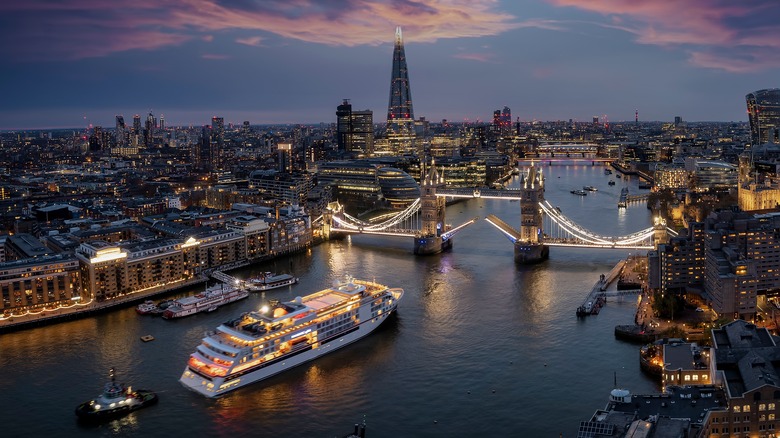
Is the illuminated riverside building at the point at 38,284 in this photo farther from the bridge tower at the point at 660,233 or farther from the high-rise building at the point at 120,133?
the high-rise building at the point at 120,133

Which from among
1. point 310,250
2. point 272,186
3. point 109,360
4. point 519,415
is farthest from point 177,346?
point 272,186

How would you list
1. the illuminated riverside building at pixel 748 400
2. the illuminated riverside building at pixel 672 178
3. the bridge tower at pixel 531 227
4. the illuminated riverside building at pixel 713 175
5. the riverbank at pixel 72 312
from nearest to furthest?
the illuminated riverside building at pixel 748 400
the riverbank at pixel 72 312
the bridge tower at pixel 531 227
the illuminated riverside building at pixel 713 175
the illuminated riverside building at pixel 672 178

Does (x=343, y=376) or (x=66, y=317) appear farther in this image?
(x=66, y=317)

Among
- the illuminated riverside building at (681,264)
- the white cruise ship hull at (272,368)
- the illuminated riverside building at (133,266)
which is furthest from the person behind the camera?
the illuminated riverside building at (133,266)

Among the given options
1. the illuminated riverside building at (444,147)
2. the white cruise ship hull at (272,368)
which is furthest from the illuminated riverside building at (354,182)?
the illuminated riverside building at (444,147)

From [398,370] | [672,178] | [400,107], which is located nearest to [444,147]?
[400,107]

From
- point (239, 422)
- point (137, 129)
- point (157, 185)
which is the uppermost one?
point (137, 129)

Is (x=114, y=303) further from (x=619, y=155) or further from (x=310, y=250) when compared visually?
(x=619, y=155)
